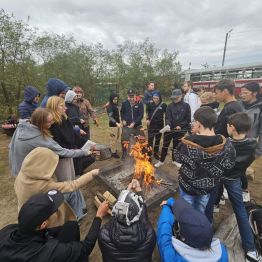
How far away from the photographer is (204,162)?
8.54 feet

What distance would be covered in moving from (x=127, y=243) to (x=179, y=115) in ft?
13.6

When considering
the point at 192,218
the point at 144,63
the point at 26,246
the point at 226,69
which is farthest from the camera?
the point at 144,63

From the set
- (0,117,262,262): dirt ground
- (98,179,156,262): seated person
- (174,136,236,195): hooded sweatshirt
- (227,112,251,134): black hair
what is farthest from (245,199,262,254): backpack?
(98,179,156,262): seated person

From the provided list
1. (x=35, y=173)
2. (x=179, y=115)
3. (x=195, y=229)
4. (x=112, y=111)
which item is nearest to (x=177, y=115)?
(x=179, y=115)

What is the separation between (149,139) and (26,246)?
520 centimetres

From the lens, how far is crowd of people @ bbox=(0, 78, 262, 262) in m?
1.75

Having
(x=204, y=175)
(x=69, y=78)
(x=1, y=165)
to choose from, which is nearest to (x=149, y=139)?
(x=204, y=175)

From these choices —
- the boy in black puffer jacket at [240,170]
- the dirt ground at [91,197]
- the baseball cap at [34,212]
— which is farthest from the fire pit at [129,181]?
the baseball cap at [34,212]

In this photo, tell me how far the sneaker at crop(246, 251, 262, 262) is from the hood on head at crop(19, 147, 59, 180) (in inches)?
116

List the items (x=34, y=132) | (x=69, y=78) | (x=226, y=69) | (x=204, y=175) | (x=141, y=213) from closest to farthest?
(x=141, y=213) → (x=204, y=175) → (x=34, y=132) → (x=69, y=78) → (x=226, y=69)

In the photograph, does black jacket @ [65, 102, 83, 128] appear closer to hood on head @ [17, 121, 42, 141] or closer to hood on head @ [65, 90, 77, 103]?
hood on head @ [65, 90, 77, 103]

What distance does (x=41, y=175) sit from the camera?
93.0 inches

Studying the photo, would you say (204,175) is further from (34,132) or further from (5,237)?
(34,132)

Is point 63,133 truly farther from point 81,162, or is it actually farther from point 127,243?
point 127,243
